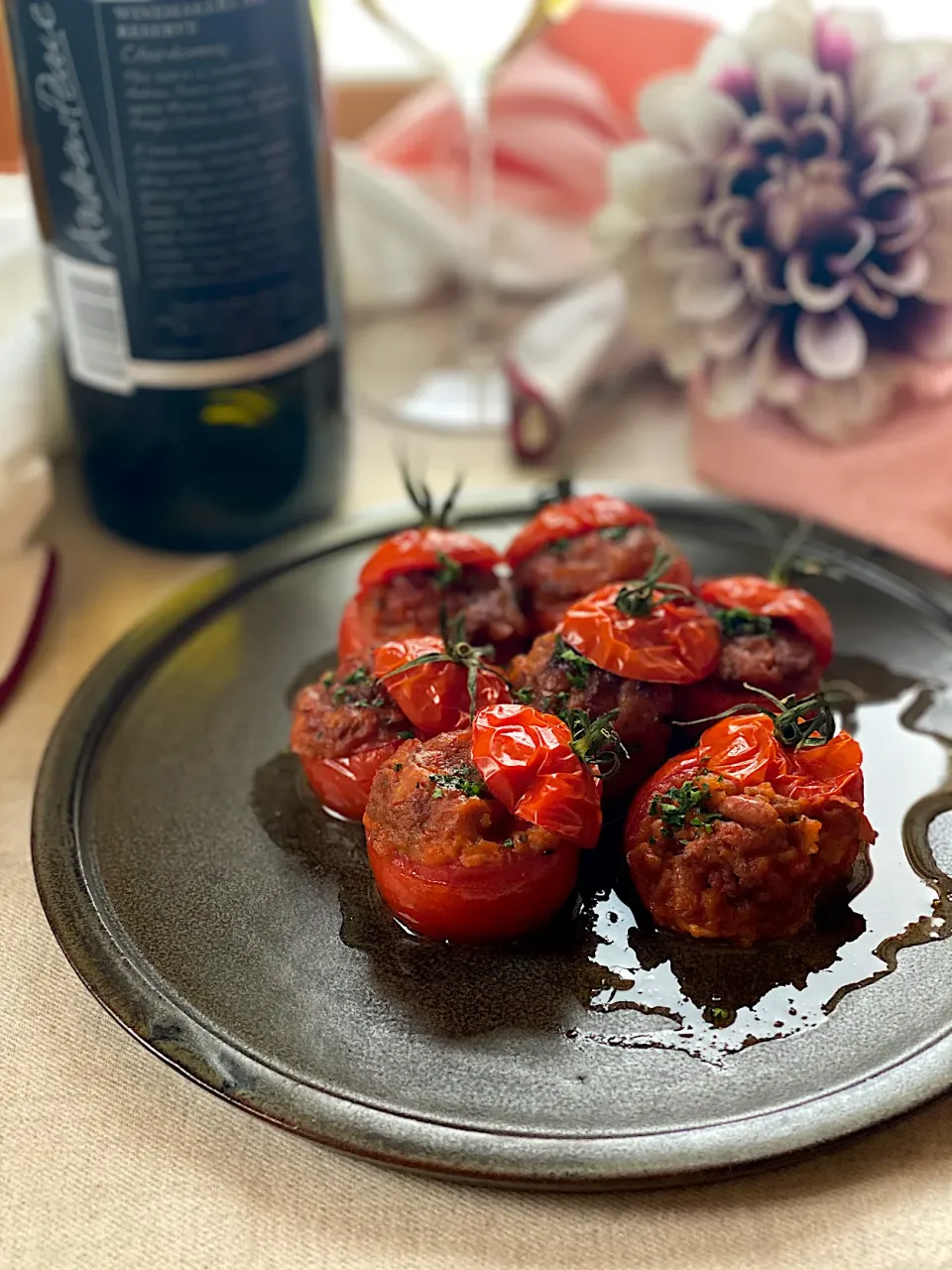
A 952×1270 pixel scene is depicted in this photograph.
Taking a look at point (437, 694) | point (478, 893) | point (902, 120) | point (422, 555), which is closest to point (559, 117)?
point (902, 120)

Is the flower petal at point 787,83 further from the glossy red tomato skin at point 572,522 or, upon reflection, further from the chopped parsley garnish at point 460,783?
→ the chopped parsley garnish at point 460,783

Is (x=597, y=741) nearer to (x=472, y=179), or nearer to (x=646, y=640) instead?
(x=646, y=640)

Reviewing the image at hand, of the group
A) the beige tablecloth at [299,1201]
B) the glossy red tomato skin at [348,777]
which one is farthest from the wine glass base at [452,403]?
the beige tablecloth at [299,1201]

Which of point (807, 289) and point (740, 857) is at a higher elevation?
point (807, 289)

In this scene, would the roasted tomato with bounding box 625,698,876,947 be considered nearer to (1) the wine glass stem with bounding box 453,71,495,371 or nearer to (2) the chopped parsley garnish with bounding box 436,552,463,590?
(2) the chopped parsley garnish with bounding box 436,552,463,590

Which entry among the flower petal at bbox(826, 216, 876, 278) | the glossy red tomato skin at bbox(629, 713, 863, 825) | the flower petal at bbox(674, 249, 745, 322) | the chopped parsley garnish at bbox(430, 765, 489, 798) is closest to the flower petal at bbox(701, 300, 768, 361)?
the flower petal at bbox(674, 249, 745, 322)

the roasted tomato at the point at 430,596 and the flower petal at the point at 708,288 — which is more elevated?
the flower petal at the point at 708,288

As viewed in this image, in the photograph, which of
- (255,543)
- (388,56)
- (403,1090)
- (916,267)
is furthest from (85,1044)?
(388,56)
